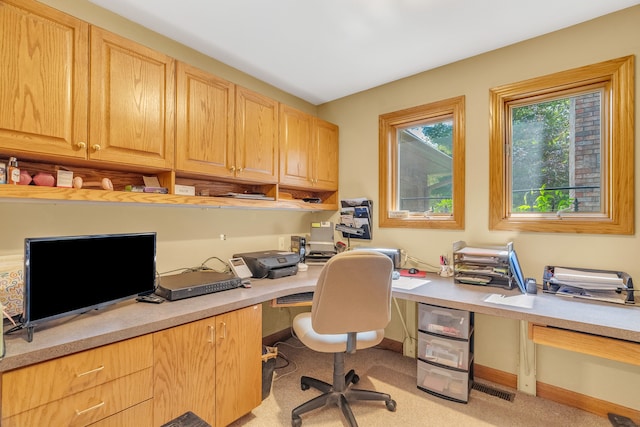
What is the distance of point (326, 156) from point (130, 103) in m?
1.79

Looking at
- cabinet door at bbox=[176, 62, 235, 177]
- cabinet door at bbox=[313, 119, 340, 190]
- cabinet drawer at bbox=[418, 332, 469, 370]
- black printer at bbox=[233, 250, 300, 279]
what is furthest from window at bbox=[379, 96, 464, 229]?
cabinet door at bbox=[176, 62, 235, 177]

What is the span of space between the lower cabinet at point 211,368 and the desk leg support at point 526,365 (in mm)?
1838

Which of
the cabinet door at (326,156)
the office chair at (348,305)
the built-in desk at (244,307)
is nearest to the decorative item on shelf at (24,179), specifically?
the built-in desk at (244,307)

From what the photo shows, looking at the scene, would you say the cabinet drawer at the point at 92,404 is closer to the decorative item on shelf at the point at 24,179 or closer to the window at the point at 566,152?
the decorative item on shelf at the point at 24,179

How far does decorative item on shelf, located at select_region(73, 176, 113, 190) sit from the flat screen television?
1.07 ft

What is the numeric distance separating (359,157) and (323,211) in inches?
28.1

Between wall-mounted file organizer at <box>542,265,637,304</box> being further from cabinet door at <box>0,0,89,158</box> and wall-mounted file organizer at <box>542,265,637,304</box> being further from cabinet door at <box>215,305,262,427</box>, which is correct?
cabinet door at <box>0,0,89,158</box>

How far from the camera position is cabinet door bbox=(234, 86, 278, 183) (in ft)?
7.40

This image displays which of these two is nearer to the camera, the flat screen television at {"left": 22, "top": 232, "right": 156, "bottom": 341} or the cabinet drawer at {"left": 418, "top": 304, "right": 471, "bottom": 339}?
the flat screen television at {"left": 22, "top": 232, "right": 156, "bottom": 341}

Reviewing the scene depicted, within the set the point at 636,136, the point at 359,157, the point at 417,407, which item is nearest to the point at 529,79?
the point at 636,136

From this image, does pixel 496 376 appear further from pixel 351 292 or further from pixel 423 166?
pixel 423 166

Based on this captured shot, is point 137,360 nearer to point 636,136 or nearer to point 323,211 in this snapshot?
point 323,211

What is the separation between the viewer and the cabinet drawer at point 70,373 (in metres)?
1.04

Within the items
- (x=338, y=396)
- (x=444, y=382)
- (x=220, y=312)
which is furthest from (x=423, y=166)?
(x=220, y=312)
